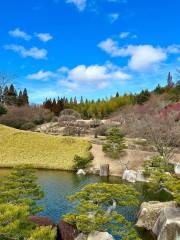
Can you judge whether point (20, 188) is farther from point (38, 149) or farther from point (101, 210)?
point (38, 149)

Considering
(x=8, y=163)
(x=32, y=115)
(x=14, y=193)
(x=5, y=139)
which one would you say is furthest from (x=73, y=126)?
(x=14, y=193)

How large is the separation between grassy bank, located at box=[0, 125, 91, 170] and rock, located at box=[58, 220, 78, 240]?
19.9 meters

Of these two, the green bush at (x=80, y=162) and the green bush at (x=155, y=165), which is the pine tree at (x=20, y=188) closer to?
the green bush at (x=155, y=165)

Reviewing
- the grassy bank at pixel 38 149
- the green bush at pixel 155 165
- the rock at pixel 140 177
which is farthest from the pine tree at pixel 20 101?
the green bush at pixel 155 165

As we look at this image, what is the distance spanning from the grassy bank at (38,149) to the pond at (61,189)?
2890mm

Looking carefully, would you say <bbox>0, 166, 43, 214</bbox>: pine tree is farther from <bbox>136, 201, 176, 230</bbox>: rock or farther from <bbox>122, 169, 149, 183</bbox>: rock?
<bbox>122, 169, 149, 183</bbox>: rock

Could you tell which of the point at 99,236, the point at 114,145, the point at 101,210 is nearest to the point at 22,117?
the point at 114,145

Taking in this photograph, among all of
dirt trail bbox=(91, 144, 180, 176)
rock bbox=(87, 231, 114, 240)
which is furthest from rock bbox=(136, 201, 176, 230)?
dirt trail bbox=(91, 144, 180, 176)

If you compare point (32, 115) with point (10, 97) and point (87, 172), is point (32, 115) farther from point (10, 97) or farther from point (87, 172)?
point (87, 172)

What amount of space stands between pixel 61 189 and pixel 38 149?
Result: 15.6 m

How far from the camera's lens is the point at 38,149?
39062 mm

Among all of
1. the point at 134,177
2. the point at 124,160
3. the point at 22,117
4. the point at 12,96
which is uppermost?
the point at 12,96

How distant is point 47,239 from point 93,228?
4420 mm

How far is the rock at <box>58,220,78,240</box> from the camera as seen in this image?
45.5 feet
